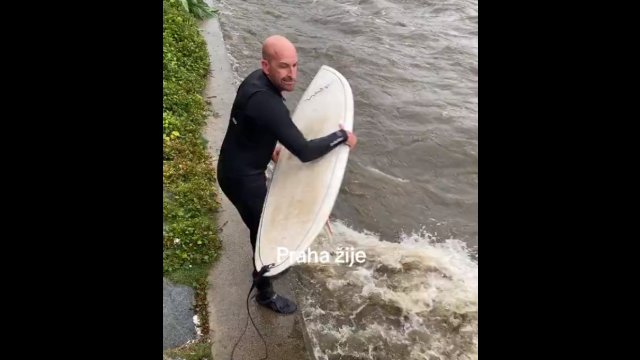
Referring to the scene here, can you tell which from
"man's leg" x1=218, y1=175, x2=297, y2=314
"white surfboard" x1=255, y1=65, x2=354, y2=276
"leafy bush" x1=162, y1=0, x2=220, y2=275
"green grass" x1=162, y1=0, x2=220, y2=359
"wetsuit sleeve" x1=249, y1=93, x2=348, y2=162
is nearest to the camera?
"wetsuit sleeve" x1=249, y1=93, x2=348, y2=162

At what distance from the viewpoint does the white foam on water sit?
3996mm

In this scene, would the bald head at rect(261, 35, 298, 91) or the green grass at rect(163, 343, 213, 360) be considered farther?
the green grass at rect(163, 343, 213, 360)

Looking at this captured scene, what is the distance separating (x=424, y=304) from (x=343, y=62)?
261 inches

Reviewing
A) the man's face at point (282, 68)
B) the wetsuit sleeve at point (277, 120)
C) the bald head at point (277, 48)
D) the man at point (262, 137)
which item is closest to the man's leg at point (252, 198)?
the man at point (262, 137)

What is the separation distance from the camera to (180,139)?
591cm

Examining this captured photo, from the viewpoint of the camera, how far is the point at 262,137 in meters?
3.41

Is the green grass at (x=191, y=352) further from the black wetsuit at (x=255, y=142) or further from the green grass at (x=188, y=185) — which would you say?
the black wetsuit at (x=255, y=142)

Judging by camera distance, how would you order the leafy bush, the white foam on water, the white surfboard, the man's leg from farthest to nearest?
the leafy bush → the white foam on water → the man's leg → the white surfboard

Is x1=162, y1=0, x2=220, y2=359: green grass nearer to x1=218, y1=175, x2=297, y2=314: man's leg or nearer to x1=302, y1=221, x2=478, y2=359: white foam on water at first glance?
x1=218, y1=175, x2=297, y2=314: man's leg

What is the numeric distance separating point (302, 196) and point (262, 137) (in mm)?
591

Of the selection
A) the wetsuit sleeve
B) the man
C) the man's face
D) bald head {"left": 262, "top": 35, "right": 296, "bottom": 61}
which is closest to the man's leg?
the man

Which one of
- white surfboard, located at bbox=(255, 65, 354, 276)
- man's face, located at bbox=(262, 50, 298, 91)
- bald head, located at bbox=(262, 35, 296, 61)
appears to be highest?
bald head, located at bbox=(262, 35, 296, 61)

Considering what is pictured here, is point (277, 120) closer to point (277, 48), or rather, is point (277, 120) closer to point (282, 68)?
point (282, 68)

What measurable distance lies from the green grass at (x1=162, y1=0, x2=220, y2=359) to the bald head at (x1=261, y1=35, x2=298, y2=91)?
74.9 inches
